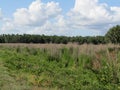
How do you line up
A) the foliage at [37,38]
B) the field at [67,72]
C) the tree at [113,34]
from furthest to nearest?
the foliage at [37,38]
the tree at [113,34]
the field at [67,72]

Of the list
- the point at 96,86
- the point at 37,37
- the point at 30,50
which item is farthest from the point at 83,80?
the point at 37,37

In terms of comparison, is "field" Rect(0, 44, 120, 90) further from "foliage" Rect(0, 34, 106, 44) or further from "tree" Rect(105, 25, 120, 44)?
"foliage" Rect(0, 34, 106, 44)

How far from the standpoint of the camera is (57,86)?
35.3 ft

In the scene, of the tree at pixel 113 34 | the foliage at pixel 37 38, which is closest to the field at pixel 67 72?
the tree at pixel 113 34

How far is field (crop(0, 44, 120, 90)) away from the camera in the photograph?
35.4ft

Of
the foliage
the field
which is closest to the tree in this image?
the field

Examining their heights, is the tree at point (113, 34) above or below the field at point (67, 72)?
above

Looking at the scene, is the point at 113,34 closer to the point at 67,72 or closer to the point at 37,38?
the point at 67,72

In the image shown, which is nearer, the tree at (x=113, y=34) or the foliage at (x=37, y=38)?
the tree at (x=113, y=34)

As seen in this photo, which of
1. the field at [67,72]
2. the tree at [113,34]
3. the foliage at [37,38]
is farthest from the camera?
the foliage at [37,38]

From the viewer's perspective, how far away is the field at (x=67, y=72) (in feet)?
35.4

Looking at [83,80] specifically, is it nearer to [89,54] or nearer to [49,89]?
[49,89]

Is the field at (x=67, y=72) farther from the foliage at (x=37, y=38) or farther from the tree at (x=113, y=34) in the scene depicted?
the foliage at (x=37, y=38)

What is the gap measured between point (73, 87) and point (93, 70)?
5150mm
